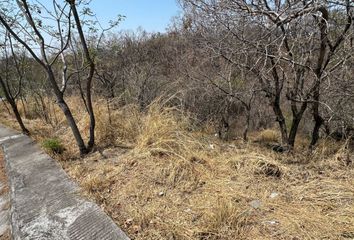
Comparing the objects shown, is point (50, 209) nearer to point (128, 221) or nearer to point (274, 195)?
point (128, 221)

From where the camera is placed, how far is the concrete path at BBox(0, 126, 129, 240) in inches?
80.2

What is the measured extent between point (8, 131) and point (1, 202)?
332 cm

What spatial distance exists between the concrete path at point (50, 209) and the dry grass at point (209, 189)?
0.12 metres

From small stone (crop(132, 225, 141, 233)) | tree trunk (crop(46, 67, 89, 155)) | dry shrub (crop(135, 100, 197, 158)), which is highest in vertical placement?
tree trunk (crop(46, 67, 89, 155))

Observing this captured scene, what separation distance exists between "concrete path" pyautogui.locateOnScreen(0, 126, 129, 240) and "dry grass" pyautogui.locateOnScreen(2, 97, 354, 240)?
0.12m

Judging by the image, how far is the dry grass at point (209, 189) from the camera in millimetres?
1925

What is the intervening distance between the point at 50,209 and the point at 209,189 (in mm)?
1352

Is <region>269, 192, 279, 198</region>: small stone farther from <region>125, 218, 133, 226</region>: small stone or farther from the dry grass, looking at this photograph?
<region>125, 218, 133, 226</region>: small stone

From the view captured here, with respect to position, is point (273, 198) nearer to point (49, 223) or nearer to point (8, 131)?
point (49, 223)

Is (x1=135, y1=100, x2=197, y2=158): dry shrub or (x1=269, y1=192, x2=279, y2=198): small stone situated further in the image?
(x1=135, y1=100, x2=197, y2=158): dry shrub

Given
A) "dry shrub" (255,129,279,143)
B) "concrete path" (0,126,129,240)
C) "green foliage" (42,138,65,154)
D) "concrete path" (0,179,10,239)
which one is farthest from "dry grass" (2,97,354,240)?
"dry shrub" (255,129,279,143)

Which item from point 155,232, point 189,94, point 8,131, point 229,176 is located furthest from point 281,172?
point 8,131

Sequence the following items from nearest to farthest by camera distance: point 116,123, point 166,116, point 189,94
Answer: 1. point 166,116
2. point 116,123
3. point 189,94

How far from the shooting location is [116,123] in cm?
430
